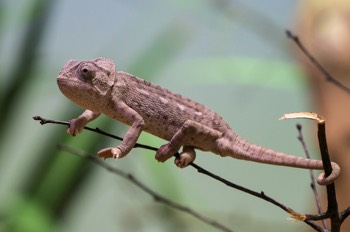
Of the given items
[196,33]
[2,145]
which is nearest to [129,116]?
[2,145]

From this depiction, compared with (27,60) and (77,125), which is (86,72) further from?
(27,60)

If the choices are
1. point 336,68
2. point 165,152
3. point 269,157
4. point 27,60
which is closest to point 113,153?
point 165,152

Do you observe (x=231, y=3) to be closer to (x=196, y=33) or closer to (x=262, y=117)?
(x=196, y=33)

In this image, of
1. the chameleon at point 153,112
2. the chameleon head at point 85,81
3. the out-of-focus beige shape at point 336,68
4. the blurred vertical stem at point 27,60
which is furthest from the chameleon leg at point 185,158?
the out-of-focus beige shape at point 336,68

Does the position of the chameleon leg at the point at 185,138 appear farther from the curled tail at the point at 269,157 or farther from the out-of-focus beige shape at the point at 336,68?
the out-of-focus beige shape at the point at 336,68

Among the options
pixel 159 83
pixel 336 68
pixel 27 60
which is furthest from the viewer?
pixel 159 83

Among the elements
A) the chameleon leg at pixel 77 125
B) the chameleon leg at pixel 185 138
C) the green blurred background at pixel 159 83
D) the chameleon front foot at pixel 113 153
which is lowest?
the green blurred background at pixel 159 83
